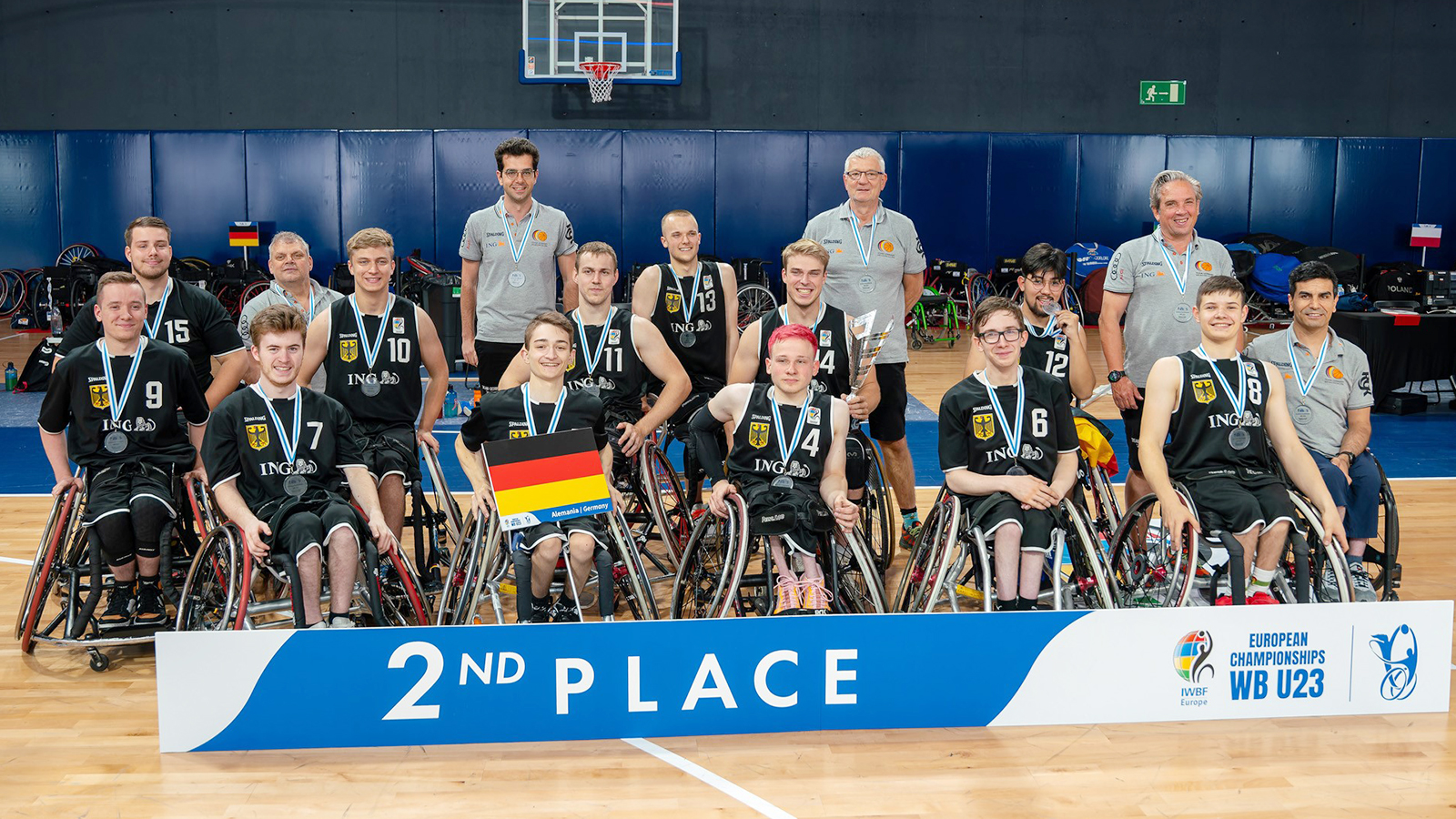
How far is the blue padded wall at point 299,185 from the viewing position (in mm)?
13906

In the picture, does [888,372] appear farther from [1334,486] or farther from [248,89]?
[248,89]

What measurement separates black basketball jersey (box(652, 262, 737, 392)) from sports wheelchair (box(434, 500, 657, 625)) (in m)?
1.36

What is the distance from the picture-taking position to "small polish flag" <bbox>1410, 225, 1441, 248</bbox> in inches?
579

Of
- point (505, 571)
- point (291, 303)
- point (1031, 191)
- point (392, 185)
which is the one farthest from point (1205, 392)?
point (392, 185)

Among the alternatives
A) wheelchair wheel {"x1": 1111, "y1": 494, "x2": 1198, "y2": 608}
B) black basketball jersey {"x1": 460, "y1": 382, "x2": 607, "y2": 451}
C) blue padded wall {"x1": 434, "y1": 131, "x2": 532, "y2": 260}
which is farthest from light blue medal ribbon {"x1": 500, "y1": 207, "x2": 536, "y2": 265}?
blue padded wall {"x1": 434, "y1": 131, "x2": 532, "y2": 260}

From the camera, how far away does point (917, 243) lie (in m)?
5.15

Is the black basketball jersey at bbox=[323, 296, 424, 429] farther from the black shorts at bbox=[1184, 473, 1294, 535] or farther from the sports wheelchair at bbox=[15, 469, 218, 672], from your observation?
the black shorts at bbox=[1184, 473, 1294, 535]

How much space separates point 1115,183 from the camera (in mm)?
14750

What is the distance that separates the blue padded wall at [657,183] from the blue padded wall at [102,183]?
5.63 m

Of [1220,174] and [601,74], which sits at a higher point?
[601,74]

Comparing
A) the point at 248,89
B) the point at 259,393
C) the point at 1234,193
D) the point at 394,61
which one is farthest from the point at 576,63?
the point at 259,393

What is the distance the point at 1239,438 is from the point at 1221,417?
0.28 ft

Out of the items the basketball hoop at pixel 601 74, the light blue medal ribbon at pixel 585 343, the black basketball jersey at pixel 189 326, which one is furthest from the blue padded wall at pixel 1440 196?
the black basketball jersey at pixel 189 326

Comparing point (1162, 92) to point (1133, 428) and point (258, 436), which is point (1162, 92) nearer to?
point (1133, 428)
